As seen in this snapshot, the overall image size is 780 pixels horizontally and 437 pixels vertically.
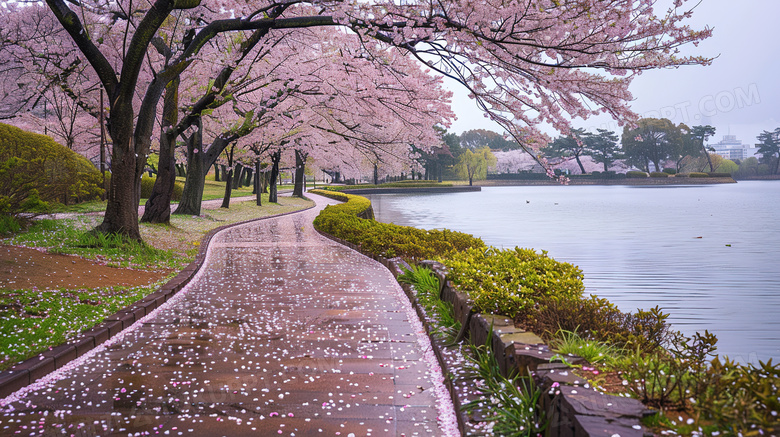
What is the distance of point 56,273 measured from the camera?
8484mm

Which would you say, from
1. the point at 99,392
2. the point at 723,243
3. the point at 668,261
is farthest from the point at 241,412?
the point at 723,243

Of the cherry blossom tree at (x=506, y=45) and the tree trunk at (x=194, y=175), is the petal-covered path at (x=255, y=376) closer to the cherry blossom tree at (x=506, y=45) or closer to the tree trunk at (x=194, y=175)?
the cherry blossom tree at (x=506, y=45)

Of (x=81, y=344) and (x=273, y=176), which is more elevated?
(x=273, y=176)

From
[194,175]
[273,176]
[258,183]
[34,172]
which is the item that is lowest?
[258,183]

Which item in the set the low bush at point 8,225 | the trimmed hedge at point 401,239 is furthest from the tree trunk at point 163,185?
the trimmed hedge at point 401,239

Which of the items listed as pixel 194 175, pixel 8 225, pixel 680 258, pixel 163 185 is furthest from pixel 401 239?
pixel 194 175

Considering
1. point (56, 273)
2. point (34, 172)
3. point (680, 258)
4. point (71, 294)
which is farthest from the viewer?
point (680, 258)

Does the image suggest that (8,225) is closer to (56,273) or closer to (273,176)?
(56,273)

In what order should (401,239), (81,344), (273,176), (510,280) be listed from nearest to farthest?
(81,344) < (510,280) < (401,239) < (273,176)

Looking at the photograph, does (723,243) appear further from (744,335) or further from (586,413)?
(586,413)

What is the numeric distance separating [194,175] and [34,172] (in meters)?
9.61

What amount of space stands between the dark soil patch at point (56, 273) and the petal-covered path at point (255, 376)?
1439 millimetres

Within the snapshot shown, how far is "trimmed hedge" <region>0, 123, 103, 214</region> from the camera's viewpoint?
11789mm

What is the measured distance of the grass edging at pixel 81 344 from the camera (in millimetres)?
4441
